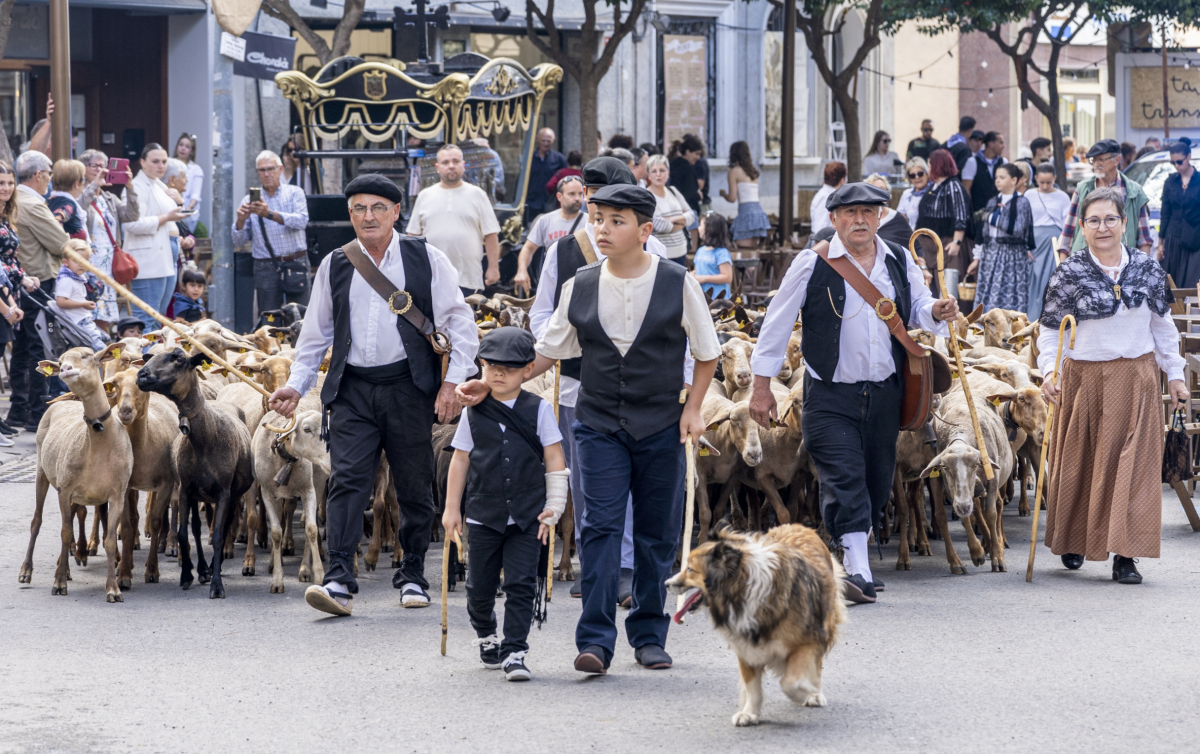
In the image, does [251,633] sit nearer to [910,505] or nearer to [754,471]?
[754,471]

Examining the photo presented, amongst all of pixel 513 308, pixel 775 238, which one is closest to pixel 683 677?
pixel 513 308

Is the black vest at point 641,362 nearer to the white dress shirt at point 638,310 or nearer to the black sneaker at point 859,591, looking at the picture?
the white dress shirt at point 638,310

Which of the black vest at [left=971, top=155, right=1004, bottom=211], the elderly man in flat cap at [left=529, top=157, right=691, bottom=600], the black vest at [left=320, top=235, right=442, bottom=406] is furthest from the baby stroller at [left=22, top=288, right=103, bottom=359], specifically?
the black vest at [left=971, top=155, right=1004, bottom=211]

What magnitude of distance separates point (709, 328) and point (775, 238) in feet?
57.4

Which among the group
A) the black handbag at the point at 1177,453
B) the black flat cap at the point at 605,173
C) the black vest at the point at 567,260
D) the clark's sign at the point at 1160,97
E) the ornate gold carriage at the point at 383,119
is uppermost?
the clark's sign at the point at 1160,97

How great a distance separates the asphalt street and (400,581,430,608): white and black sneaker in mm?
52

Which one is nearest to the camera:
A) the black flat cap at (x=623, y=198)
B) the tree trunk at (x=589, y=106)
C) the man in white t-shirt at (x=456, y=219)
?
the black flat cap at (x=623, y=198)

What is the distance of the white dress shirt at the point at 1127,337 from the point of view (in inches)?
323

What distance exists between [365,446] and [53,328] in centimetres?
589

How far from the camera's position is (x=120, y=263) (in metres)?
13.2

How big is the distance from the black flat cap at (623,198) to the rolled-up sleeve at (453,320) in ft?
4.77

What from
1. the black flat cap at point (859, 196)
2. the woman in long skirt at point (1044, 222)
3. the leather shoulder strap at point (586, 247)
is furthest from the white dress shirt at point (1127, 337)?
the woman in long skirt at point (1044, 222)

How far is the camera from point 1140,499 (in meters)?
8.20

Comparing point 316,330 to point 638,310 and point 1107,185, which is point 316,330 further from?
point 1107,185
